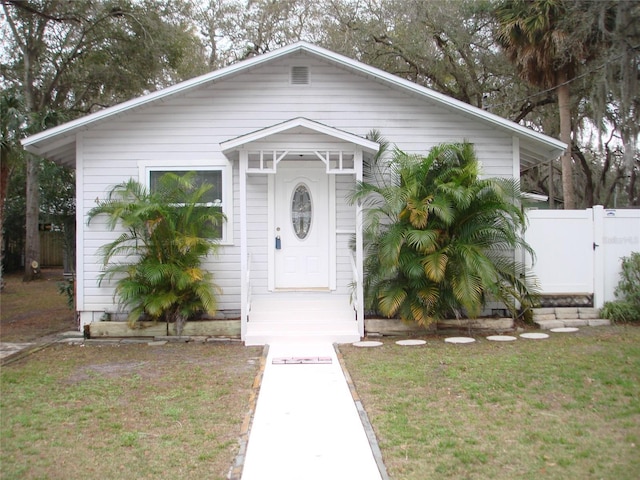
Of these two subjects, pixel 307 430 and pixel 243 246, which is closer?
pixel 307 430

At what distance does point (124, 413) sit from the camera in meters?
5.45

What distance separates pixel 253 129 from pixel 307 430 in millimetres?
6010

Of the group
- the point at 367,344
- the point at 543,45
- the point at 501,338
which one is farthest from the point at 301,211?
the point at 543,45

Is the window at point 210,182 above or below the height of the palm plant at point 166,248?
above

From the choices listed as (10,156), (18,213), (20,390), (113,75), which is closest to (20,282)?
(18,213)

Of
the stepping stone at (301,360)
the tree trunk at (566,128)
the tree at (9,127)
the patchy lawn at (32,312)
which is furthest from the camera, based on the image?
the tree trunk at (566,128)

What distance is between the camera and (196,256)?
356 inches

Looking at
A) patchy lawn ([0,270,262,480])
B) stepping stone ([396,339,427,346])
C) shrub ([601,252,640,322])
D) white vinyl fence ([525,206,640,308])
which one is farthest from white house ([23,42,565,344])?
shrub ([601,252,640,322])

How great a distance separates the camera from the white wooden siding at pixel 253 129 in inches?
382

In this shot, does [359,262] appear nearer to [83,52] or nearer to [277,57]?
[277,57]

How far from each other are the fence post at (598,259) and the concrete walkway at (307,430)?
17.1ft

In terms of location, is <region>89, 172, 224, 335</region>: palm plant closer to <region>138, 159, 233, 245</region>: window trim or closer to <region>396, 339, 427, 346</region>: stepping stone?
<region>138, 159, 233, 245</region>: window trim

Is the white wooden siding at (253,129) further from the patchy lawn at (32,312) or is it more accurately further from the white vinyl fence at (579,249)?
the patchy lawn at (32,312)

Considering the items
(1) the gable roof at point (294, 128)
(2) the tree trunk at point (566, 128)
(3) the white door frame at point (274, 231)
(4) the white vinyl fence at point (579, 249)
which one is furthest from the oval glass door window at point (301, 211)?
(2) the tree trunk at point (566, 128)
